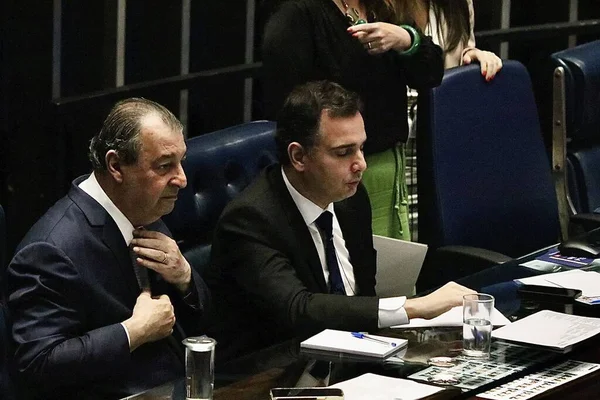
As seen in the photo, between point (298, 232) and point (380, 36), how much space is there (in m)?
0.80

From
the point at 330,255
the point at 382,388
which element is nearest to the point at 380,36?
the point at 330,255

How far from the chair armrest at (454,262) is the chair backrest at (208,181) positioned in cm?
62

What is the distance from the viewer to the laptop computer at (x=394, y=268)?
3393 millimetres

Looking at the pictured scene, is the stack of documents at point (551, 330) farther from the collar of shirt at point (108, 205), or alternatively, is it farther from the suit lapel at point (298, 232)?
the collar of shirt at point (108, 205)

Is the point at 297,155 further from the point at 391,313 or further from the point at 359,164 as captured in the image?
the point at 391,313

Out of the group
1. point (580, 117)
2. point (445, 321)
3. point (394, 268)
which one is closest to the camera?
point (445, 321)

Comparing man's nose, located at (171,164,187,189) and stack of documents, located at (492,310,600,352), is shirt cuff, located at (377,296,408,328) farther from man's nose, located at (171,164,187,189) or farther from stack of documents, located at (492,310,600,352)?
man's nose, located at (171,164,187,189)

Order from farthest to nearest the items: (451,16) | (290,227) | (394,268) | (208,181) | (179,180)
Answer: (451,16), (394,268), (208,181), (290,227), (179,180)

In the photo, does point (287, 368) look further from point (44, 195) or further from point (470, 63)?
point (44, 195)

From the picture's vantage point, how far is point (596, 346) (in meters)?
2.92

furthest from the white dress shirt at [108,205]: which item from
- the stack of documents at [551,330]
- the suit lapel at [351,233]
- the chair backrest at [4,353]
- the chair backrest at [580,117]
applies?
the chair backrest at [580,117]

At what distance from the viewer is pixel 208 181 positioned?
3316 mm

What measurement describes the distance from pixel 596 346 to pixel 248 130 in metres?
1.09

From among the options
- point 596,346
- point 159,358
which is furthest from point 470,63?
point 159,358
